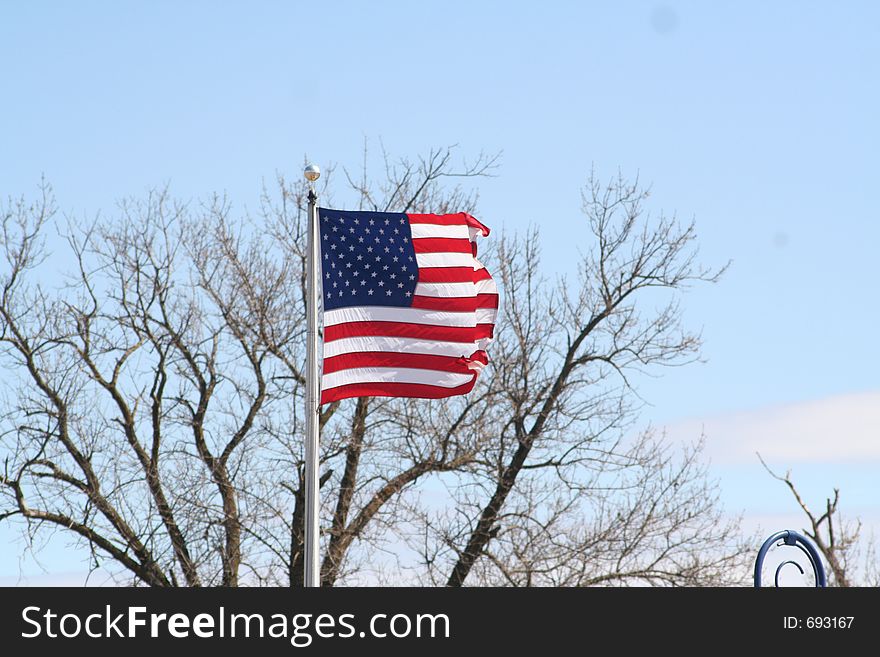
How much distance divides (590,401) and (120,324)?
8433 mm

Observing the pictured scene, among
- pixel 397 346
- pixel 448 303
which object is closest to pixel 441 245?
pixel 448 303

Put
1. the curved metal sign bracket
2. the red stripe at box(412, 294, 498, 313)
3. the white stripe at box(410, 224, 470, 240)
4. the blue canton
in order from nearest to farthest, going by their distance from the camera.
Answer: the curved metal sign bracket, the blue canton, the red stripe at box(412, 294, 498, 313), the white stripe at box(410, 224, 470, 240)

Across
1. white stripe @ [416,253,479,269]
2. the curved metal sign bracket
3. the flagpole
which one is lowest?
the curved metal sign bracket

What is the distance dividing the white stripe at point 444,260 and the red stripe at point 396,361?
0.94 m

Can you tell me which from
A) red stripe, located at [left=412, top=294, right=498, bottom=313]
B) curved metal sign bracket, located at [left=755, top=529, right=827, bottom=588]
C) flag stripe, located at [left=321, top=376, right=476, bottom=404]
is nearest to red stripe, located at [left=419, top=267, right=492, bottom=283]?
red stripe, located at [left=412, top=294, right=498, bottom=313]

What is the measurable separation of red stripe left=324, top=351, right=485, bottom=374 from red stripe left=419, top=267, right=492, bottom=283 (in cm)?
78

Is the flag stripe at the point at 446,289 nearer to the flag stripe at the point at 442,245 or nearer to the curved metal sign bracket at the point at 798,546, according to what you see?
the flag stripe at the point at 442,245

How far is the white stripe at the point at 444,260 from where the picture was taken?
12.1 meters

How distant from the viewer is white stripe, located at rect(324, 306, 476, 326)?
11.8 meters

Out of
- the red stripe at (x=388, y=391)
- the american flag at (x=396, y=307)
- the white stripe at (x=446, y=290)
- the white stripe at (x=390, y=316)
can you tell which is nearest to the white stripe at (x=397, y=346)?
the american flag at (x=396, y=307)

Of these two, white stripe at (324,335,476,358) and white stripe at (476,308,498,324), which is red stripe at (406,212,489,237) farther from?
white stripe at (324,335,476,358)

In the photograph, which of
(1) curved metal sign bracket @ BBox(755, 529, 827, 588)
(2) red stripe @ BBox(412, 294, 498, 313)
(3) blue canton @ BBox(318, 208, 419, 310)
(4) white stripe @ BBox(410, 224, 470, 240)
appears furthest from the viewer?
(4) white stripe @ BBox(410, 224, 470, 240)

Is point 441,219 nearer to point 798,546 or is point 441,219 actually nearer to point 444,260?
point 444,260

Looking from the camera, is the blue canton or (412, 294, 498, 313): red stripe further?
(412, 294, 498, 313): red stripe
